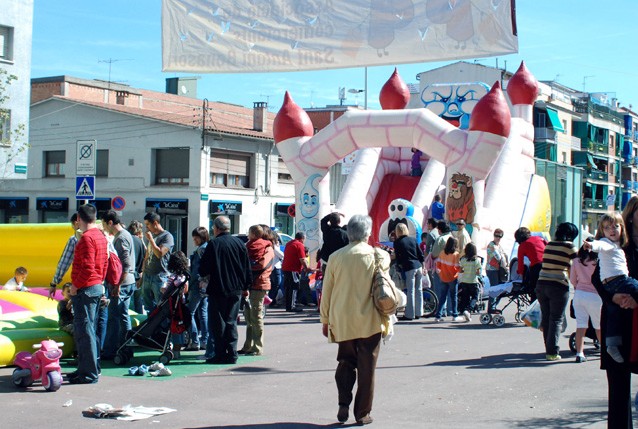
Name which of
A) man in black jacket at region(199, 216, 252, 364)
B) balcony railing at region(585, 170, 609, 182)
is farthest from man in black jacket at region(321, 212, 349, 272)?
balcony railing at region(585, 170, 609, 182)

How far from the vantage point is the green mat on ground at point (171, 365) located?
9672mm

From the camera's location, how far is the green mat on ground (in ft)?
31.7

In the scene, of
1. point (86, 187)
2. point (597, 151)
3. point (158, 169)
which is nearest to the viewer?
point (86, 187)

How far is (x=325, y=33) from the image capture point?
10367mm

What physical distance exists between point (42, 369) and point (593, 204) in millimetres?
74085

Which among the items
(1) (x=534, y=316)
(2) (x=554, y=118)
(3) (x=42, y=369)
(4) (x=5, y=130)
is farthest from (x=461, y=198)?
(2) (x=554, y=118)

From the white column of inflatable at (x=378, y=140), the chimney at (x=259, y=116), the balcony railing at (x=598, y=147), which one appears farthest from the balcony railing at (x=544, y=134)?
the white column of inflatable at (x=378, y=140)

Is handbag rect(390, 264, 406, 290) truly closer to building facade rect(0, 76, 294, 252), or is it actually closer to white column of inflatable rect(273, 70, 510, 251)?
white column of inflatable rect(273, 70, 510, 251)

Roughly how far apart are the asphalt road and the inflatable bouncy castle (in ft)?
34.2

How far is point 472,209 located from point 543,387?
13.1 metres

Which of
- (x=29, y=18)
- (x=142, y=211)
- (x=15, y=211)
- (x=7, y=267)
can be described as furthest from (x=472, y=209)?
(x=15, y=211)

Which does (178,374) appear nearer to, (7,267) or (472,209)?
(7,267)

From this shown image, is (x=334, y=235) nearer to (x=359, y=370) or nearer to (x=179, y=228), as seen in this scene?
(x=359, y=370)

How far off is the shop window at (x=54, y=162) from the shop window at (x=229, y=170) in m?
8.19
